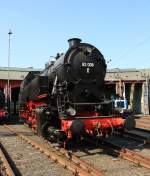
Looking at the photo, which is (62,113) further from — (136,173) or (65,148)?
(136,173)

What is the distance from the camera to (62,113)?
11.7 meters

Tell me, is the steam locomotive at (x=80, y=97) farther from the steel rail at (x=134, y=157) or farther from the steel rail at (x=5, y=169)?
the steel rail at (x=5, y=169)

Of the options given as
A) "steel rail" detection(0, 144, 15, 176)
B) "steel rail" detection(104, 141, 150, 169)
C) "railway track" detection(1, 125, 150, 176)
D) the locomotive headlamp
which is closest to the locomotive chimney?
the locomotive headlamp

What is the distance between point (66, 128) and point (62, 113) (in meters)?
0.60

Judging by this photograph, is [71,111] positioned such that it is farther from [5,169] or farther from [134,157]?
[5,169]

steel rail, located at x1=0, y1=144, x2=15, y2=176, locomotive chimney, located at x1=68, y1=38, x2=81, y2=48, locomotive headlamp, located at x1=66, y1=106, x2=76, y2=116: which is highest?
locomotive chimney, located at x1=68, y1=38, x2=81, y2=48

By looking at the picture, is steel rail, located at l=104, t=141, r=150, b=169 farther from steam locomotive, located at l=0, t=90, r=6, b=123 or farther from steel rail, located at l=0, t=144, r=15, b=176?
steam locomotive, located at l=0, t=90, r=6, b=123

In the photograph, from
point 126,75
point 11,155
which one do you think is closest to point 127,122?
point 11,155

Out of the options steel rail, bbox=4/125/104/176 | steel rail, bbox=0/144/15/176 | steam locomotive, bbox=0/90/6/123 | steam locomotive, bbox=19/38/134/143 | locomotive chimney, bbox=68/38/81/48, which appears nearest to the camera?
steel rail, bbox=0/144/15/176

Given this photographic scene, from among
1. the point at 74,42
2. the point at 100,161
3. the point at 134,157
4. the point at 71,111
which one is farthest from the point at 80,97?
the point at 134,157

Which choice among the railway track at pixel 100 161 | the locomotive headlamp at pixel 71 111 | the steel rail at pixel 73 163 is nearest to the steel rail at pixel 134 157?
the railway track at pixel 100 161

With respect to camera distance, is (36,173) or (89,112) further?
(89,112)

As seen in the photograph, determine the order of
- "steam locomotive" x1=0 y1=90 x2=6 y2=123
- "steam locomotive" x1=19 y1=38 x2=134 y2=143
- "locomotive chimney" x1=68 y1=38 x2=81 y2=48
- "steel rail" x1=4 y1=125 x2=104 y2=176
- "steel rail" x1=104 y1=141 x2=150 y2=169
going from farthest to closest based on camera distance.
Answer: "steam locomotive" x1=0 y1=90 x2=6 y2=123, "locomotive chimney" x1=68 y1=38 x2=81 y2=48, "steam locomotive" x1=19 y1=38 x2=134 y2=143, "steel rail" x1=104 y1=141 x2=150 y2=169, "steel rail" x1=4 y1=125 x2=104 y2=176

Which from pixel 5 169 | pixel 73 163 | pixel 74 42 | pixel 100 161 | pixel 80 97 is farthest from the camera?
pixel 74 42
